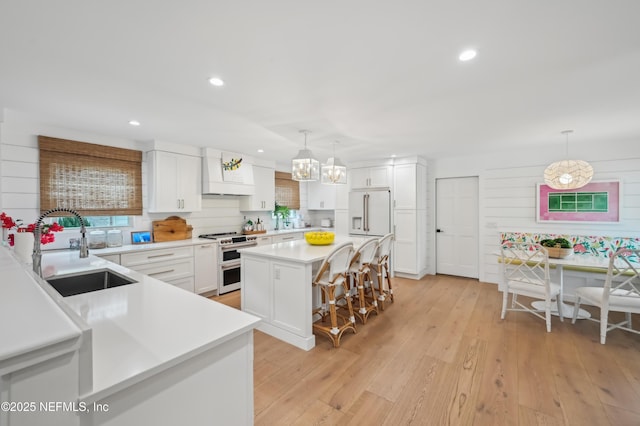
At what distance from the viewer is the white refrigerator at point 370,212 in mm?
5317

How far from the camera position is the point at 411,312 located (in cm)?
359

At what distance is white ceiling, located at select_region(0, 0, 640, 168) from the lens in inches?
54.9

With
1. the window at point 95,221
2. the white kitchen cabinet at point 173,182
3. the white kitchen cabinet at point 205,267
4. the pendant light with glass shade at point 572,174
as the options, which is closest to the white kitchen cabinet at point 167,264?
the white kitchen cabinet at point 205,267

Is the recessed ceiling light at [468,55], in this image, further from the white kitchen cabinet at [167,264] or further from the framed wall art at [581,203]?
the white kitchen cabinet at [167,264]

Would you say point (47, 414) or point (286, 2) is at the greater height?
point (286, 2)

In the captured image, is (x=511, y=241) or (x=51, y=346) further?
(x=511, y=241)

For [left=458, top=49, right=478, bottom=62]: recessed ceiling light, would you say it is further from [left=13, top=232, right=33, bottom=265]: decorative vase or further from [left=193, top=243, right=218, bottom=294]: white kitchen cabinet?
[left=193, top=243, right=218, bottom=294]: white kitchen cabinet

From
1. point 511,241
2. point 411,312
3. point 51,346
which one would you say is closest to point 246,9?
point 51,346

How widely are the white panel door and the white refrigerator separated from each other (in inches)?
44.0

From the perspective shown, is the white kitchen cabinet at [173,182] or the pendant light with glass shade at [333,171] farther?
the white kitchen cabinet at [173,182]

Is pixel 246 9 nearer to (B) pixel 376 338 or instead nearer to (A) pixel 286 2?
(A) pixel 286 2

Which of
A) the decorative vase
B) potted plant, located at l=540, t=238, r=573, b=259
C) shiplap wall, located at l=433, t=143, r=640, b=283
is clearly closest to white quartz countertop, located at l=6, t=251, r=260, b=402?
the decorative vase

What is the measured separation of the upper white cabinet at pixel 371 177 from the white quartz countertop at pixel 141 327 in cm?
444

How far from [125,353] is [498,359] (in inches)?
113
